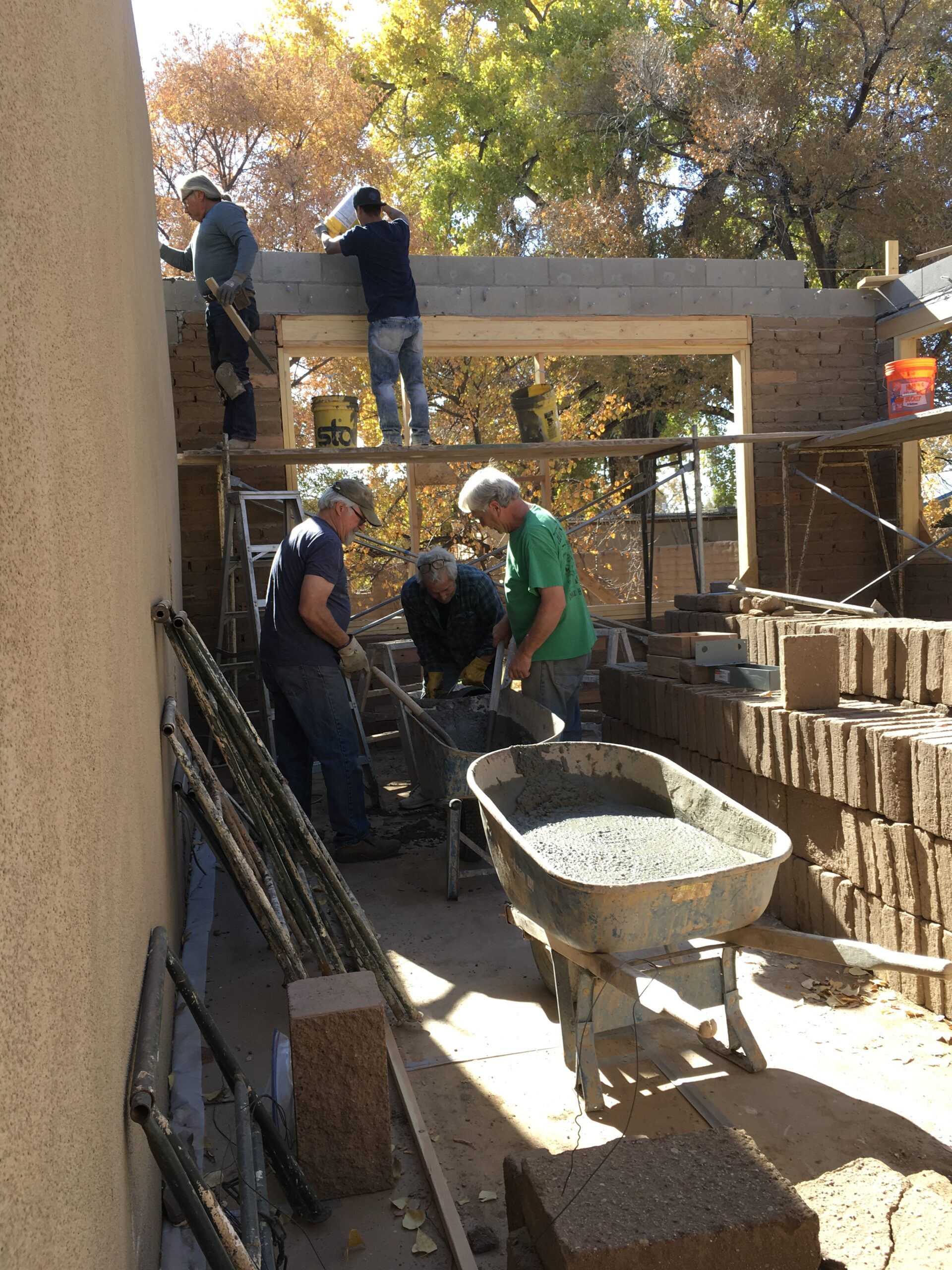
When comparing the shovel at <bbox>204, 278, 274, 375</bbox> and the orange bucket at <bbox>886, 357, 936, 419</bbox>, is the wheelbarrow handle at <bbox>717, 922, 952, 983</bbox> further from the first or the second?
the orange bucket at <bbox>886, 357, 936, 419</bbox>

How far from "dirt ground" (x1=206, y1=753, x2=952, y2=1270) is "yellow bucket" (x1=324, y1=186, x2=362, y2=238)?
5.67 meters

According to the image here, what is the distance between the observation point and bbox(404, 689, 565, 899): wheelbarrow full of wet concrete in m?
4.58

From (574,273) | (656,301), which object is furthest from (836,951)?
(656,301)

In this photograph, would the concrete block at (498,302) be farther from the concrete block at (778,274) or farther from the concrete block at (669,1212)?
the concrete block at (669,1212)

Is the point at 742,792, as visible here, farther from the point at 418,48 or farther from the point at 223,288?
the point at 418,48

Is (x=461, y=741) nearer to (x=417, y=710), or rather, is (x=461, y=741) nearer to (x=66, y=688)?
(x=417, y=710)

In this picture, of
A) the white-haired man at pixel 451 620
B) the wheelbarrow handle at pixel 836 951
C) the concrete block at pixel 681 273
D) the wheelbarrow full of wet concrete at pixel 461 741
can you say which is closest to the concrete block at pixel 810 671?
the wheelbarrow full of wet concrete at pixel 461 741

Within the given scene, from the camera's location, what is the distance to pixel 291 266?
25.4 ft

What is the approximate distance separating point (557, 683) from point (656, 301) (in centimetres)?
484

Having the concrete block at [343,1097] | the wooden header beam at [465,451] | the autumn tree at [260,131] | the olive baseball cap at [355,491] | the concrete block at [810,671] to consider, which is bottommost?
the concrete block at [343,1097]

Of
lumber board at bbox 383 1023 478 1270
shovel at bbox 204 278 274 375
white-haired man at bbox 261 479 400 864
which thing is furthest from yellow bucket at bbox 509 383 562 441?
lumber board at bbox 383 1023 478 1270

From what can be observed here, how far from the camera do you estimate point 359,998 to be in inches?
105

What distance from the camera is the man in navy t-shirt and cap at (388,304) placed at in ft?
24.2

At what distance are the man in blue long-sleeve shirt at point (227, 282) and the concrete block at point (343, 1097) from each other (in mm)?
5359
